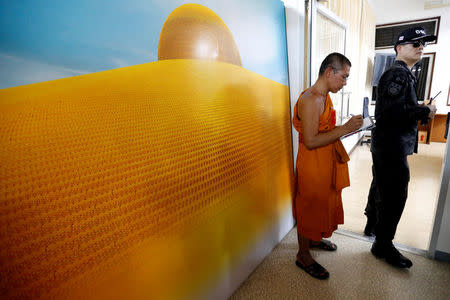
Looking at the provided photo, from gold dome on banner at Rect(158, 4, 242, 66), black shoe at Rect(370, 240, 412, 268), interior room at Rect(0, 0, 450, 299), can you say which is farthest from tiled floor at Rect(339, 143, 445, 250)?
gold dome on banner at Rect(158, 4, 242, 66)

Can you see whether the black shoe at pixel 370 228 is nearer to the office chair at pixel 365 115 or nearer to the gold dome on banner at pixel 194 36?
the gold dome on banner at pixel 194 36

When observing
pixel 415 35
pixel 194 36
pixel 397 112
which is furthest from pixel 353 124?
pixel 194 36

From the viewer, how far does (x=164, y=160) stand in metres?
0.90

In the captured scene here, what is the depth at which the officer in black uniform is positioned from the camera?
4.74 ft

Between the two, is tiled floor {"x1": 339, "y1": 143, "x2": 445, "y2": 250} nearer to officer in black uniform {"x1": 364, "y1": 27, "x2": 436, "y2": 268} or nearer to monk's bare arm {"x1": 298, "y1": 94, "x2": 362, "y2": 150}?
officer in black uniform {"x1": 364, "y1": 27, "x2": 436, "y2": 268}

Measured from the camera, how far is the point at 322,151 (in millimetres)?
1443

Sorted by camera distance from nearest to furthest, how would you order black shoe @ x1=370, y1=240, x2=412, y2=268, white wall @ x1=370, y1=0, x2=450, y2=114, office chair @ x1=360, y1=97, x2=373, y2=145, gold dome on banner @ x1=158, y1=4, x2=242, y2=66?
gold dome on banner @ x1=158, y1=4, x2=242, y2=66 → black shoe @ x1=370, y1=240, x2=412, y2=268 → office chair @ x1=360, y1=97, x2=373, y2=145 → white wall @ x1=370, y1=0, x2=450, y2=114

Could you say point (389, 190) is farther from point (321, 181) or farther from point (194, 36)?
point (194, 36)

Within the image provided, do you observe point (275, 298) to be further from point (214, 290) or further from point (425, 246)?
point (425, 246)

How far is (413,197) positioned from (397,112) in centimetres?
178

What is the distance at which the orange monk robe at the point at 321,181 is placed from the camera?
1445 mm

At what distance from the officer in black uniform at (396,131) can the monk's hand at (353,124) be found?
28 centimetres

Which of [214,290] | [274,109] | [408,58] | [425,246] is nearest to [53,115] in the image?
[214,290]

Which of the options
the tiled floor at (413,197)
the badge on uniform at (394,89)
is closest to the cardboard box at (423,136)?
the tiled floor at (413,197)
